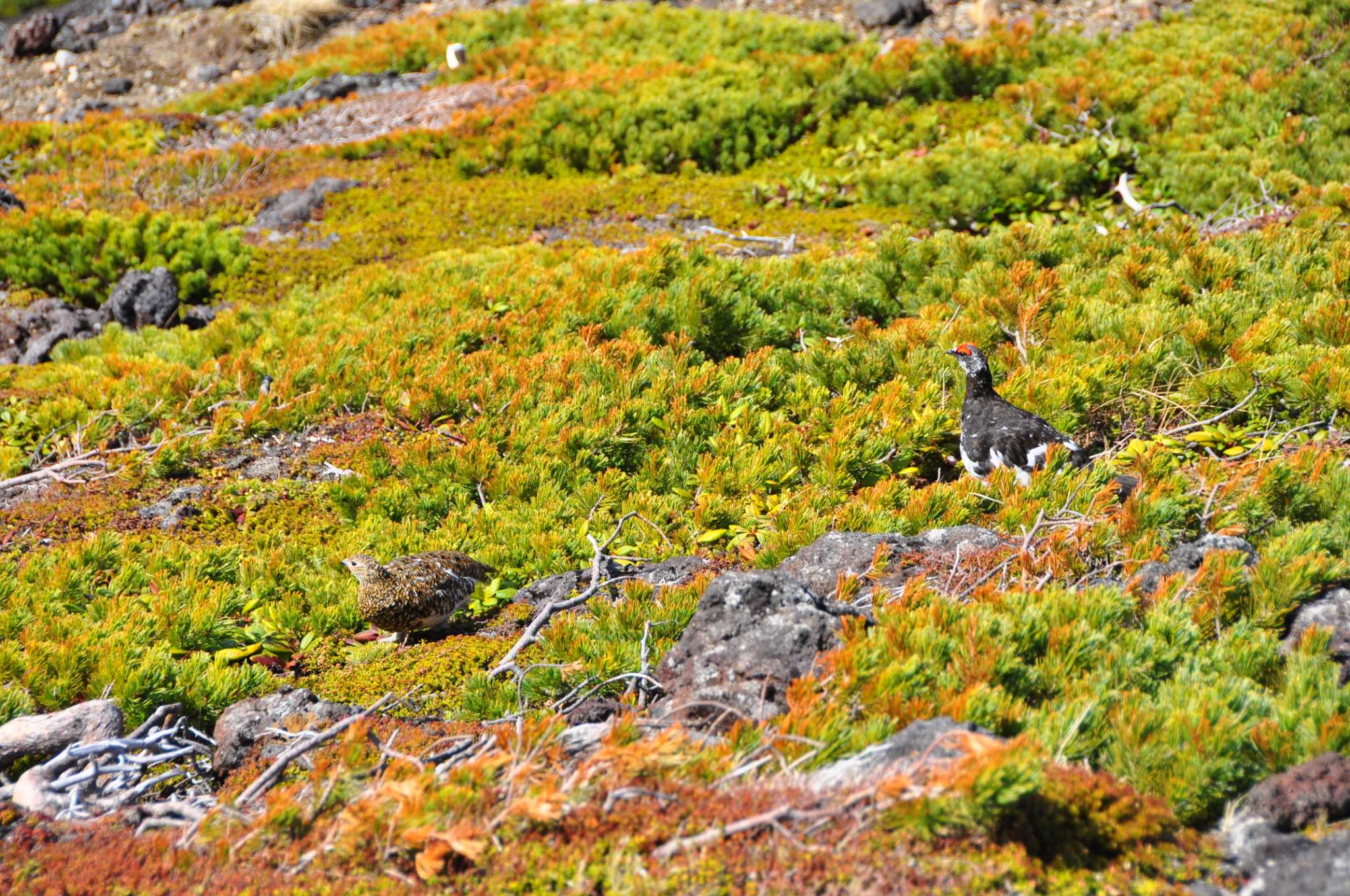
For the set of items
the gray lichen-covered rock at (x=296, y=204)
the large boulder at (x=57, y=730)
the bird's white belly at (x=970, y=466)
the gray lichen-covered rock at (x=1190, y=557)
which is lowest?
the bird's white belly at (x=970, y=466)

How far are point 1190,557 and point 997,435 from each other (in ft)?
5.10

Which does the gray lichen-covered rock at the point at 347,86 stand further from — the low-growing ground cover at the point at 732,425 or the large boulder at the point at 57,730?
the large boulder at the point at 57,730

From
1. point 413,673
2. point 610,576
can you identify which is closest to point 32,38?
point 610,576

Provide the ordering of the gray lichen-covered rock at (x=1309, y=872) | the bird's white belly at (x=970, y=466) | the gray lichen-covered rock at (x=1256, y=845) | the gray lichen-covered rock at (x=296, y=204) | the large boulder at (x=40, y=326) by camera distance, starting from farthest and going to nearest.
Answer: the gray lichen-covered rock at (x=296, y=204) → the large boulder at (x=40, y=326) → the bird's white belly at (x=970, y=466) → the gray lichen-covered rock at (x=1256, y=845) → the gray lichen-covered rock at (x=1309, y=872)

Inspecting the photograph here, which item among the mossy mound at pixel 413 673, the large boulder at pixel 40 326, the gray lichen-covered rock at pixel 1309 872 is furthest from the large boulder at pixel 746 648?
the large boulder at pixel 40 326

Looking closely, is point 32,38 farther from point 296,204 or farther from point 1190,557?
point 1190,557

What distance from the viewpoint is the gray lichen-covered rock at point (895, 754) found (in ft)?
10.3

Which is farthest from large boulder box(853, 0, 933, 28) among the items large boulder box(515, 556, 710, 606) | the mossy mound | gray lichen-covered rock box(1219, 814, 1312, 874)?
gray lichen-covered rock box(1219, 814, 1312, 874)

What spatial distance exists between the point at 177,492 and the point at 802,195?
28.1 feet

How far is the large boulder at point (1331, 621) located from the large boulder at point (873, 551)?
131 centimetres

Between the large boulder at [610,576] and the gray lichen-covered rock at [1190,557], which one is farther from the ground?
the gray lichen-covered rock at [1190,557]

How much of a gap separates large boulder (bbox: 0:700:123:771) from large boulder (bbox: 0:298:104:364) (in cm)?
710

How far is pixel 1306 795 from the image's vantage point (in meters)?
3.00

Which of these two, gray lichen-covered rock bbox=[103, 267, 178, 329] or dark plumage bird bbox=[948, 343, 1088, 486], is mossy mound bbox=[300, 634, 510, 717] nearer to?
dark plumage bird bbox=[948, 343, 1088, 486]
